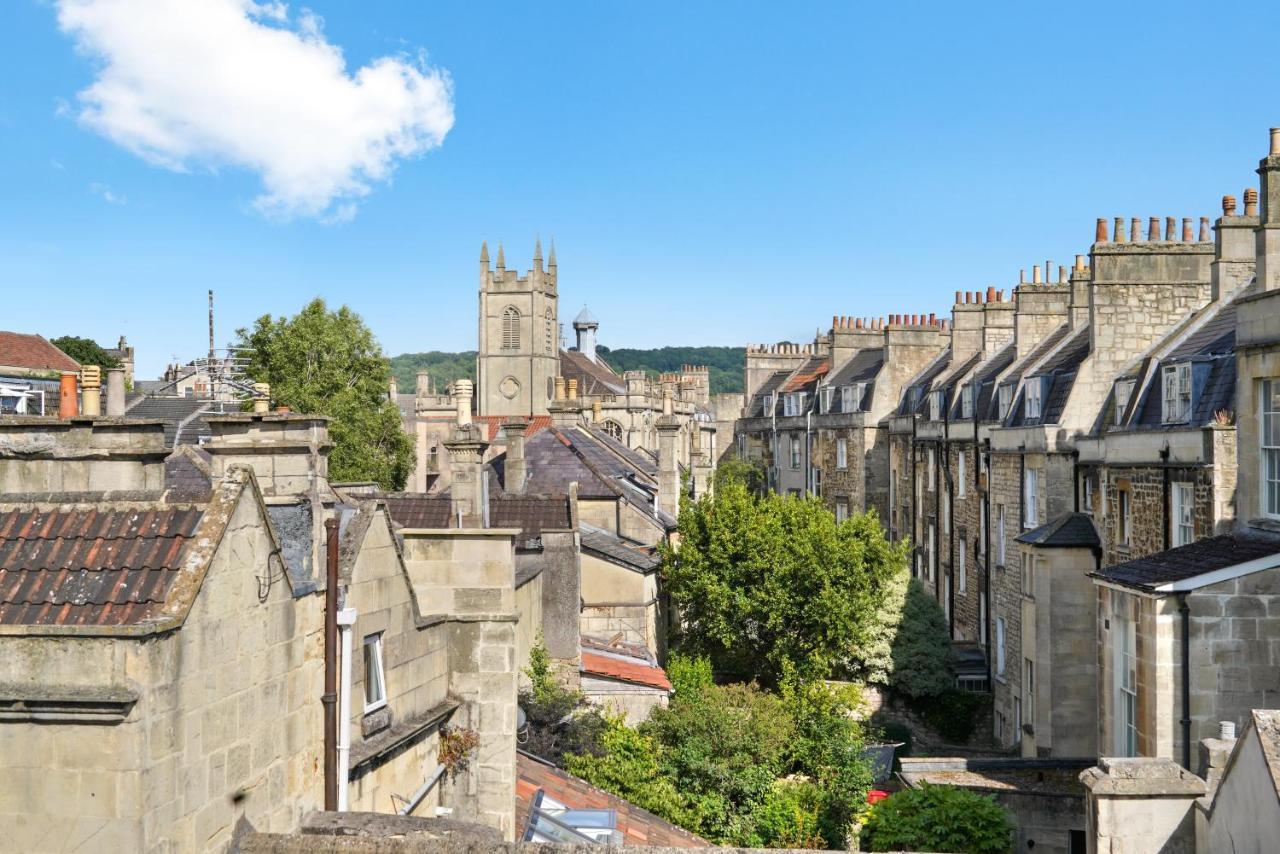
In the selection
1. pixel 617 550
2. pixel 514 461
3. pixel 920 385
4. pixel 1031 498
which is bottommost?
pixel 617 550

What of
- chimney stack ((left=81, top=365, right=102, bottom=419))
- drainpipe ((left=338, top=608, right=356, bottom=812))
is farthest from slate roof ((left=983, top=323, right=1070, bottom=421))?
drainpipe ((left=338, top=608, right=356, bottom=812))

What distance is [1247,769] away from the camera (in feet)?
30.5

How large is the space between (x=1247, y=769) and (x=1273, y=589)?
7.51 m

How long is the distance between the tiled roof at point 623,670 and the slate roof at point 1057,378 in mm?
12198

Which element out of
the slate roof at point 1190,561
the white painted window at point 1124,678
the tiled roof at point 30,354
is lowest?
the white painted window at point 1124,678

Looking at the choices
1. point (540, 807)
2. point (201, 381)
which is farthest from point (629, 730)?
point (201, 381)

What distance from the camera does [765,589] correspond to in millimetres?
33344

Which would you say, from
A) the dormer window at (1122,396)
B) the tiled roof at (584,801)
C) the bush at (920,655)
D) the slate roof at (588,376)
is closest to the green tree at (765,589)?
the bush at (920,655)

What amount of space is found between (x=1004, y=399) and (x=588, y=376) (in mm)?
84372

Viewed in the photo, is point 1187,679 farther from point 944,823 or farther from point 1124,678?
point 944,823

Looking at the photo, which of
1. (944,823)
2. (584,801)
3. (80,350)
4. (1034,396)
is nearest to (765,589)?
(1034,396)

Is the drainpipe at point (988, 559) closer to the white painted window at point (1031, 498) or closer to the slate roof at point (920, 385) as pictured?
the white painted window at point (1031, 498)

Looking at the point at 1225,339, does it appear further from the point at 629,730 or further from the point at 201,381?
the point at 201,381

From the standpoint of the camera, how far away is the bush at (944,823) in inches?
722
